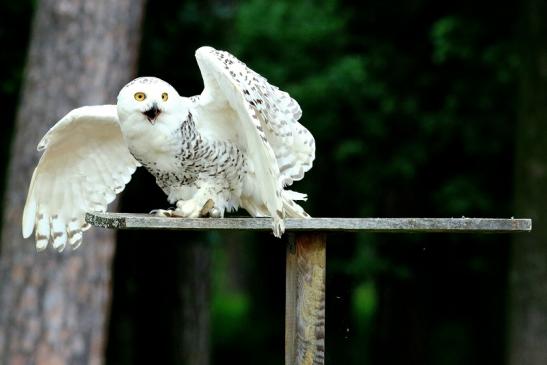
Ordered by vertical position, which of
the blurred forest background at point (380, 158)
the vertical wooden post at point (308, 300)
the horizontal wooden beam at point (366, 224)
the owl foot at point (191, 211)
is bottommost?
the vertical wooden post at point (308, 300)

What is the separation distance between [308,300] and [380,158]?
849 cm

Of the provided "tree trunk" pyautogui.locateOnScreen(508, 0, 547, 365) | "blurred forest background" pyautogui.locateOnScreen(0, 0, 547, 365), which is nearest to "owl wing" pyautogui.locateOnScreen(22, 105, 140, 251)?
"blurred forest background" pyautogui.locateOnScreen(0, 0, 547, 365)

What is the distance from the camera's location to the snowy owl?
12.0 ft

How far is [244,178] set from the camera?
4082 millimetres

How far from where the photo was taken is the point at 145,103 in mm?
3629

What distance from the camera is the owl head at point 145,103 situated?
363 cm

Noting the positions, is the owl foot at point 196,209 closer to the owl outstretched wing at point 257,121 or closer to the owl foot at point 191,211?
the owl foot at point 191,211

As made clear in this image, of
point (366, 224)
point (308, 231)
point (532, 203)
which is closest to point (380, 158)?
point (532, 203)

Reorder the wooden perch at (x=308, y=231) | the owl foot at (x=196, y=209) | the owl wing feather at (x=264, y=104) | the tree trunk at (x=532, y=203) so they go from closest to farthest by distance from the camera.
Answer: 1. the wooden perch at (x=308, y=231)
2. the owl wing feather at (x=264, y=104)
3. the owl foot at (x=196, y=209)
4. the tree trunk at (x=532, y=203)

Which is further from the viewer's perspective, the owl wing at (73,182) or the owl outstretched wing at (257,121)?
the owl wing at (73,182)

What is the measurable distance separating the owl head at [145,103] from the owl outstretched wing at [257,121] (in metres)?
0.21

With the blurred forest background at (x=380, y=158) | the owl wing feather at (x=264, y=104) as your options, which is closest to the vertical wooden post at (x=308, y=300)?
the owl wing feather at (x=264, y=104)

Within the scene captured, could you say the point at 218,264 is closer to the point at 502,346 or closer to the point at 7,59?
the point at 502,346

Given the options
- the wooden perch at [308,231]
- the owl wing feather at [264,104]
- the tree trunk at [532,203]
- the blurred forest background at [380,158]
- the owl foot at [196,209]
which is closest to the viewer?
the wooden perch at [308,231]
